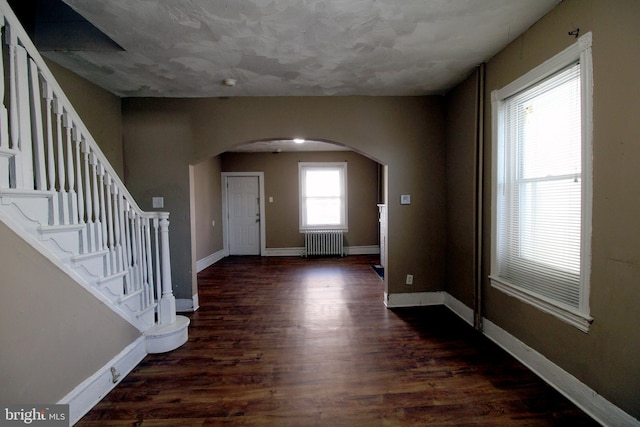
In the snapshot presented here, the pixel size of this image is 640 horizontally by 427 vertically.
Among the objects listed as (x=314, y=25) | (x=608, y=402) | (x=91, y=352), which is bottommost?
(x=608, y=402)

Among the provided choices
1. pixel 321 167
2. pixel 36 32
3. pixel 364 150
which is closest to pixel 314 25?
pixel 364 150

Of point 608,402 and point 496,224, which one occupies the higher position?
point 496,224

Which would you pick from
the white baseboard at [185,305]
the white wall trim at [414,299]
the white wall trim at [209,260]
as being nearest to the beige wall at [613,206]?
the white wall trim at [414,299]

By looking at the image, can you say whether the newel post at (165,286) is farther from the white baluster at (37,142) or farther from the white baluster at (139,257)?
the white baluster at (37,142)

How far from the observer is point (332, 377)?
2014 millimetres

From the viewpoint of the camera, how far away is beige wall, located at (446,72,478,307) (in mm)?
2768

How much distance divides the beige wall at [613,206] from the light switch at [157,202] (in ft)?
13.0

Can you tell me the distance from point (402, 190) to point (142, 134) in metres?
3.26

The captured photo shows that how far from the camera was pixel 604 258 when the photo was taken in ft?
5.06

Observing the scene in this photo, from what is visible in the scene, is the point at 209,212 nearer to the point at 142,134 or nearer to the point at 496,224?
the point at 142,134

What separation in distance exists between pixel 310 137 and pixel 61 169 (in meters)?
2.32

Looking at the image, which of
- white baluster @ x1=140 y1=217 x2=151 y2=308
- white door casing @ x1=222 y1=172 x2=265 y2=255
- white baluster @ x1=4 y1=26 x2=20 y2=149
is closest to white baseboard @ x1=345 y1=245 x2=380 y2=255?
white door casing @ x1=222 y1=172 x2=265 y2=255

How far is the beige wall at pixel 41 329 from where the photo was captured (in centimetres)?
130

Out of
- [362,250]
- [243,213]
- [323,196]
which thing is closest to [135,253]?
[243,213]
